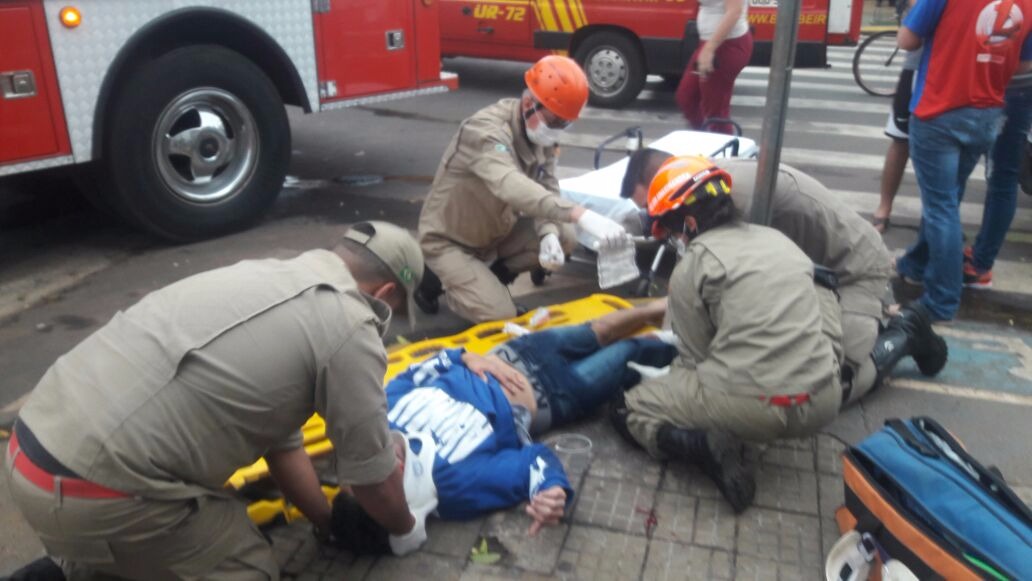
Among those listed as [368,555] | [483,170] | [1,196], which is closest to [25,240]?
[1,196]

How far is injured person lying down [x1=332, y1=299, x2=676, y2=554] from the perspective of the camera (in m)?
2.86

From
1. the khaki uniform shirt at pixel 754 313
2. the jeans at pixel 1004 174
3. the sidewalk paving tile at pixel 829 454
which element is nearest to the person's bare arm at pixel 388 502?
the khaki uniform shirt at pixel 754 313

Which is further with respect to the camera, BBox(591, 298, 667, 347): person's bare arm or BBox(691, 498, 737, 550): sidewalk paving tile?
BBox(591, 298, 667, 347): person's bare arm

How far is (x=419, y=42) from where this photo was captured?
6543 millimetres

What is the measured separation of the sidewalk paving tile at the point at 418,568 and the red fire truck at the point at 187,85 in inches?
126

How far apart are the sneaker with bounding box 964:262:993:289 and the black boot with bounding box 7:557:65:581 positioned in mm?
4525

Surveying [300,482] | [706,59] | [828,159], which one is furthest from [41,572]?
[828,159]

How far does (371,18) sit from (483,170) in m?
2.44

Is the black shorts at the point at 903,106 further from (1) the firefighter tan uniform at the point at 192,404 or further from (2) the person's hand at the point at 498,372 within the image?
(1) the firefighter tan uniform at the point at 192,404

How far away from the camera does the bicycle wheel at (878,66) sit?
36.3ft

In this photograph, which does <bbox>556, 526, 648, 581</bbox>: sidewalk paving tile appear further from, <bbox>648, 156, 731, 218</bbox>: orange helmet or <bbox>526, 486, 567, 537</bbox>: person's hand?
<bbox>648, 156, 731, 218</bbox>: orange helmet

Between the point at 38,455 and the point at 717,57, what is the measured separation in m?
4.97

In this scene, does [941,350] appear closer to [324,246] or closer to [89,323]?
[324,246]

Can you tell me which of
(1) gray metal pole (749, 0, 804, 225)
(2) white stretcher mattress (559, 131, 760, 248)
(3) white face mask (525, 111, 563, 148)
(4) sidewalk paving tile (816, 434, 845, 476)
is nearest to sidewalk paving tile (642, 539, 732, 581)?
(4) sidewalk paving tile (816, 434, 845, 476)
